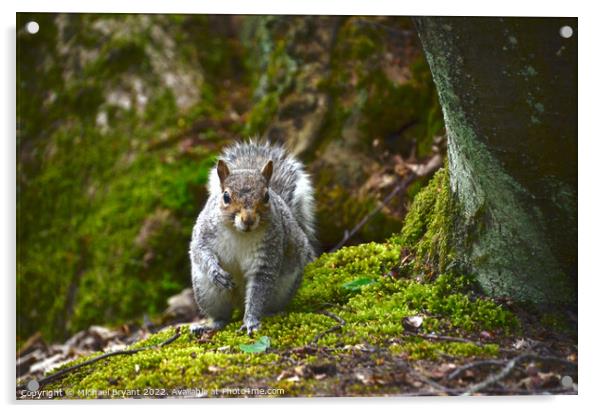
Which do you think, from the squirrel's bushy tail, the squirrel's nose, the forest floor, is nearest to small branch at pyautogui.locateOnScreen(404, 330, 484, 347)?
the forest floor

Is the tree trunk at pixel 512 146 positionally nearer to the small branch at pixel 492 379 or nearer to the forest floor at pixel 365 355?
the forest floor at pixel 365 355

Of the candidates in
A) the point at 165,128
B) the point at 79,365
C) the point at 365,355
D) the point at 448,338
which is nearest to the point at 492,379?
the point at 448,338

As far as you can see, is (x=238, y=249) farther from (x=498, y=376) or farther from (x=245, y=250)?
(x=498, y=376)

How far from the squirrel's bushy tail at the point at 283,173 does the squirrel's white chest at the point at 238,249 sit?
440 millimetres

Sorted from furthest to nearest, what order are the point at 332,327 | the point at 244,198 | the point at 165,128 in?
the point at 165,128 < the point at 332,327 < the point at 244,198

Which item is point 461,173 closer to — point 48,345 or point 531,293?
point 531,293

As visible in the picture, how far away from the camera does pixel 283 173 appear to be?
3621 millimetres

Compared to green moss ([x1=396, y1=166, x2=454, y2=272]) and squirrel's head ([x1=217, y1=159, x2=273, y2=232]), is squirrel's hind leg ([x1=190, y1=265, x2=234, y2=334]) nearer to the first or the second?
squirrel's head ([x1=217, y1=159, x2=273, y2=232])

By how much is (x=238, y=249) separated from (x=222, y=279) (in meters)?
0.15

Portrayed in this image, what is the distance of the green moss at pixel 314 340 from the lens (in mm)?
2953

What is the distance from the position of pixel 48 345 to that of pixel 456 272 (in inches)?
89.6

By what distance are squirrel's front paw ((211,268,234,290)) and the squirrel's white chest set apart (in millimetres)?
57
